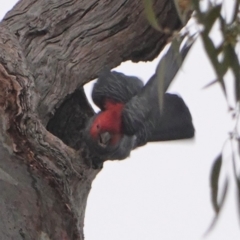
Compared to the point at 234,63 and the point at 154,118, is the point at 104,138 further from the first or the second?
the point at 234,63

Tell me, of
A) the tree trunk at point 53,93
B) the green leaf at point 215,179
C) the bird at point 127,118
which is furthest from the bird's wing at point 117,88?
the green leaf at point 215,179

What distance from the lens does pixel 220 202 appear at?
1592 millimetres

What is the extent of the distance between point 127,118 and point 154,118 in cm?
21

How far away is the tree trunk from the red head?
0.09 m

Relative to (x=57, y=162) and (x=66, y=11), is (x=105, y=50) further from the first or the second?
(x=57, y=162)

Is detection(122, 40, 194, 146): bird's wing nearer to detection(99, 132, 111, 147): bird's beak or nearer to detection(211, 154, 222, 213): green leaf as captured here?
detection(99, 132, 111, 147): bird's beak

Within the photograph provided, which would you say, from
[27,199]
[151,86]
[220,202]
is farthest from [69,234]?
[220,202]

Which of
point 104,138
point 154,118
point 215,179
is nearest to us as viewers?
point 215,179

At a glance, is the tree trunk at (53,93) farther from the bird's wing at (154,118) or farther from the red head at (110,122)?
the bird's wing at (154,118)

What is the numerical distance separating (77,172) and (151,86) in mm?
612

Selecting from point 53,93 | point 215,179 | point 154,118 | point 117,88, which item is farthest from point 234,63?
point 117,88

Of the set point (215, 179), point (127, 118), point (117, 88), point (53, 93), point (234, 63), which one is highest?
point (117, 88)

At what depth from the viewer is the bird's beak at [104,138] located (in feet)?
12.8

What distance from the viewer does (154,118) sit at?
3553mm
